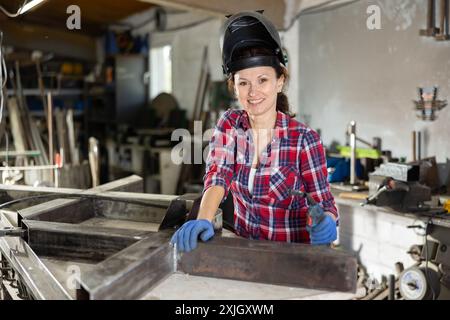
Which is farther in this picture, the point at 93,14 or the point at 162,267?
the point at 93,14

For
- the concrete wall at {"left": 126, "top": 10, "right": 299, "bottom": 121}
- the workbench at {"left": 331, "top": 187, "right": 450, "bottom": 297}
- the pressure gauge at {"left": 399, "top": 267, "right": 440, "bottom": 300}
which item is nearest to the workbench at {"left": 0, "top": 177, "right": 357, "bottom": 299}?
the pressure gauge at {"left": 399, "top": 267, "right": 440, "bottom": 300}

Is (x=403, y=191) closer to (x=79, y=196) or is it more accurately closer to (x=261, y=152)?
(x=261, y=152)

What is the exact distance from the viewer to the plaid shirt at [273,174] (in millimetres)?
1728

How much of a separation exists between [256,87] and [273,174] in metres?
0.32

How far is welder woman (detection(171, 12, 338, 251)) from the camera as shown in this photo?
1662 mm

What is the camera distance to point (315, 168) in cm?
172

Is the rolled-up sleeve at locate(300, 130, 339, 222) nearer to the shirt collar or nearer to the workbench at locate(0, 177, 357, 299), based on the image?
the shirt collar

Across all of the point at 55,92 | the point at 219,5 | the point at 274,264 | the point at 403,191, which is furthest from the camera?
the point at 55,92

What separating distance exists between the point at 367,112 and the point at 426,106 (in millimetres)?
621

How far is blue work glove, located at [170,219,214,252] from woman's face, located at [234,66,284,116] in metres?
0.47

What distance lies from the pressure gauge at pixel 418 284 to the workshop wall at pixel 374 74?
946 mm

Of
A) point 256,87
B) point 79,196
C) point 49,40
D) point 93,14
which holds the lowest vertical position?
point 79,196

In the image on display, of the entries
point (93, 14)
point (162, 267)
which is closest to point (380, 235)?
point (162, 267)

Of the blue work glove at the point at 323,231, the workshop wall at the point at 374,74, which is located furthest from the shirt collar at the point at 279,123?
the workshop wall at the point at 374,74
